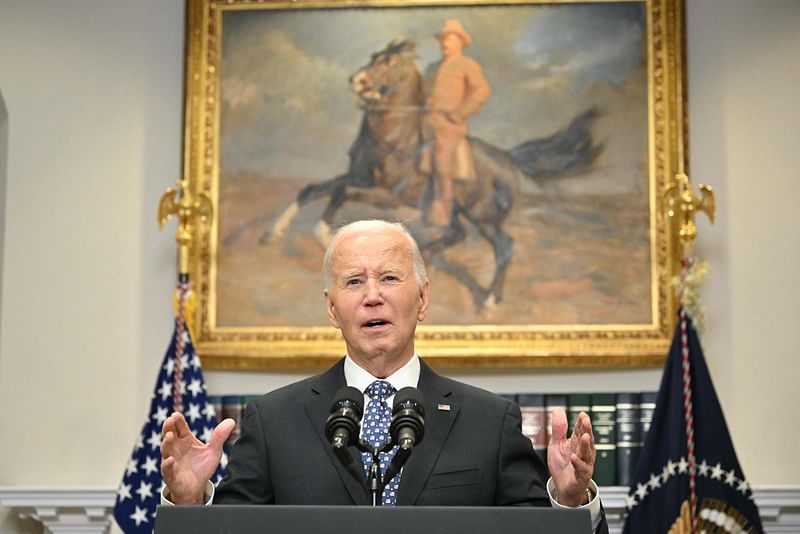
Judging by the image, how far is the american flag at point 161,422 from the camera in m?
6.32

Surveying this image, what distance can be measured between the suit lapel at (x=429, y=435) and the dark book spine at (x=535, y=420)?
10.1 ft

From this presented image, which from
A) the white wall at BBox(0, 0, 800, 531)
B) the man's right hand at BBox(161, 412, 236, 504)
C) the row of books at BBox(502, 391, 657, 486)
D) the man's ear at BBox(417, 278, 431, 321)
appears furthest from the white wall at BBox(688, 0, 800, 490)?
the man's right hand at BBox(161, 412, 236, 504)

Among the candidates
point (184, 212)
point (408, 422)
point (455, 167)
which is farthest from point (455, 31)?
point (408, 422)

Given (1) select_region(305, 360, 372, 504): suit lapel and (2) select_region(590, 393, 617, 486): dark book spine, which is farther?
(2) select_region(590, 393, 617, 486): dark book spine

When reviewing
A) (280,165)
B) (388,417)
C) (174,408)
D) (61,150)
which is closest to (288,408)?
(388,417)

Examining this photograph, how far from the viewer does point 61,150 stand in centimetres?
717

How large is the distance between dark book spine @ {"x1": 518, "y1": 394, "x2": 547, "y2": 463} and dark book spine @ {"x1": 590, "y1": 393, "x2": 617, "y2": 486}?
0.89ft

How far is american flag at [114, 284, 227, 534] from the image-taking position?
249 inches

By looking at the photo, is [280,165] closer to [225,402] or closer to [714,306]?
[225,402]

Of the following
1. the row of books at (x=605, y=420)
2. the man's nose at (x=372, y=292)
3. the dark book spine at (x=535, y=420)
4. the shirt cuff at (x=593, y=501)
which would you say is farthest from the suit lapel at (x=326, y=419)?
the dark book spine at (x=535, y=420)

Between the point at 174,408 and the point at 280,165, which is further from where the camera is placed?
the point at 280,165

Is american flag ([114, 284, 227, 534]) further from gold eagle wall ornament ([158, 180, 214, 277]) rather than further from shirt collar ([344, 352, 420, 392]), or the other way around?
shirt collar ([344, 352, 420, 392])

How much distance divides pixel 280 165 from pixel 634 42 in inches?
85.0

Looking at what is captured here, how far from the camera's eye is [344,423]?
2.78 metres
